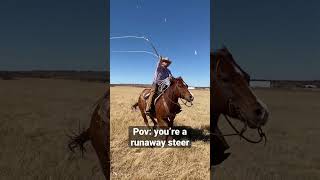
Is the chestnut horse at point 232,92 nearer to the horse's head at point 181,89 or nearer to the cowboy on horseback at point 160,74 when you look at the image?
the horse's head at point 181,89

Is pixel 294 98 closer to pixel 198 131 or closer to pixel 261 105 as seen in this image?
pixel 261 105

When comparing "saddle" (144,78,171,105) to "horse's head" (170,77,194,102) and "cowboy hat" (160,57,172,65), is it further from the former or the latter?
"cowboy hat" (160,57,172,65)

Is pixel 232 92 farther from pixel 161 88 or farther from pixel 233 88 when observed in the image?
pixel 161 88

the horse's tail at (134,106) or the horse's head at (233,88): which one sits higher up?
the horse's head at (233,88)

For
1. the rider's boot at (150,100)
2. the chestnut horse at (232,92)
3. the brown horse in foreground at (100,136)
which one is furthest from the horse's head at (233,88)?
the brown horse in foreground at (100,136)

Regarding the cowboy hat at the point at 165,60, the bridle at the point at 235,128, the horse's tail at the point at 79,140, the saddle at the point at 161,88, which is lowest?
the horse's tail at the point at 79,140

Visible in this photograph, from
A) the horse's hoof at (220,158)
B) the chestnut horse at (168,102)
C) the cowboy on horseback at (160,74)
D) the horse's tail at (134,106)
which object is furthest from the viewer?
the horse's hoof at (220,158)

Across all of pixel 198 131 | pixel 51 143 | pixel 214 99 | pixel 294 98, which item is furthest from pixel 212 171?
pixel 51 143

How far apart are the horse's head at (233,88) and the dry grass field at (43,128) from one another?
1.50 m

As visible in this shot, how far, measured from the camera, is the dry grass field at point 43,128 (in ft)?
19.4

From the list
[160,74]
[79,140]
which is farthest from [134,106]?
[79,140]

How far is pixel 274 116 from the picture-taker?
6020 millimetres

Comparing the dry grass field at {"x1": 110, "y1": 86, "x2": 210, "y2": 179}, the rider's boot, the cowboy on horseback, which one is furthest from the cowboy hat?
the dry grass field at {"x1": 110, "y1": 86, "x2": 210, "y2": 179}

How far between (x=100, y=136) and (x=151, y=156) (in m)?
0.73
